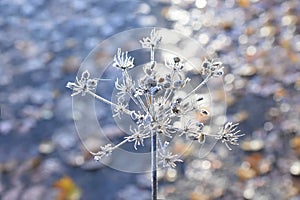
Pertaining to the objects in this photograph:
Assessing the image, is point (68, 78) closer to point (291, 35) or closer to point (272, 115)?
A: point (272, 115)

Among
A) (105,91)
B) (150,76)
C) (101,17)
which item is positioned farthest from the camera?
(101,17)

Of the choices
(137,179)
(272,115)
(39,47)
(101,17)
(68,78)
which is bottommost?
(137,179)

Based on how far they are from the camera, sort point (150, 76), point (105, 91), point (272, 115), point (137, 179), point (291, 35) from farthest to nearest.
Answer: point (291, 35) < point (105, 91) < point (272, 115) < point (137, 179) < point (150, 76)

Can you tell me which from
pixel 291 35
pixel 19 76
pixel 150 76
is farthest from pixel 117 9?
pixel 150 76

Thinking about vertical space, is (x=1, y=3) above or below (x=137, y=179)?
above

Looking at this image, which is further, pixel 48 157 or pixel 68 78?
pixel 68 78

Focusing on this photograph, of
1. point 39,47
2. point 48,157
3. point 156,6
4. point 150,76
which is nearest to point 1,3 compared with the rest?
Answer: point 39,47

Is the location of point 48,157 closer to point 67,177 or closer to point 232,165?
point 67,177
